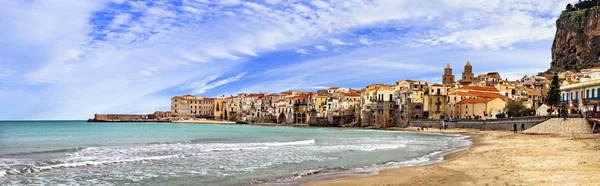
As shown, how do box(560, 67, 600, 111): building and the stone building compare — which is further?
the stone building

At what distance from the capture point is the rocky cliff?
11988 cm

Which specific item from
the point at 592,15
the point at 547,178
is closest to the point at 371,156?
the point at 547,178

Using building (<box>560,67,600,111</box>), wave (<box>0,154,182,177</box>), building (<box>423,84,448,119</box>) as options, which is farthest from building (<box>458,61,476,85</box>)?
wave (<box>0,154,182,177</box>)

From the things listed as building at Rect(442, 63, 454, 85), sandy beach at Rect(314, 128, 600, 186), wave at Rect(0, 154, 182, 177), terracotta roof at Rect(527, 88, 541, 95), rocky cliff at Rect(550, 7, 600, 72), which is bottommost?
wave at Rect(0, 154, 182, 177)

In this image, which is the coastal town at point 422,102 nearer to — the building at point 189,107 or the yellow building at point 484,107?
the yellow building at point 484,107

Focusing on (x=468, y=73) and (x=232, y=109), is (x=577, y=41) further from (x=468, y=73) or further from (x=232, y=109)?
(x=232, y=109)

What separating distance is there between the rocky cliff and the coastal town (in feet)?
42.9

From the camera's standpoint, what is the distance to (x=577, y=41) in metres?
125

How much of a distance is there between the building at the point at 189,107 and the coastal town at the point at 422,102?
24.7 meters

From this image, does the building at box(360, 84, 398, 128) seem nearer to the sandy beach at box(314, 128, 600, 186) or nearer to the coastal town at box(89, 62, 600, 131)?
the coastal town at box(89, 62, 600, 131)

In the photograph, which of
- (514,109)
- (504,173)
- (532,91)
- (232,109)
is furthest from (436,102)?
(232,109)

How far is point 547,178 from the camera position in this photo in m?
13.7

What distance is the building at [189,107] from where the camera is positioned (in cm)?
18088

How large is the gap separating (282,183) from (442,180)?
504 cm
